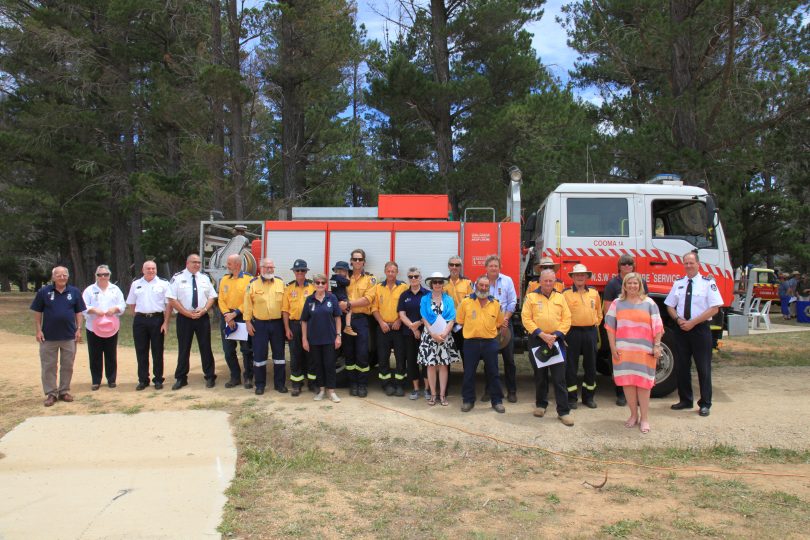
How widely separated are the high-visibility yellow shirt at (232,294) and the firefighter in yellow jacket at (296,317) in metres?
0.78

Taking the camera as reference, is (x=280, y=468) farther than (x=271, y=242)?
No

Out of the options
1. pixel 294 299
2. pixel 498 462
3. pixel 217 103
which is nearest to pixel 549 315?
pixel 498 462

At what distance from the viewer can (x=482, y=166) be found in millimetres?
17891

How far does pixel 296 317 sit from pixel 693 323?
5.14m

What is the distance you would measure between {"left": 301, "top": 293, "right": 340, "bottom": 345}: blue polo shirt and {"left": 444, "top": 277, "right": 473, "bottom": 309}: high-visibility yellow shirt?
5.04ft

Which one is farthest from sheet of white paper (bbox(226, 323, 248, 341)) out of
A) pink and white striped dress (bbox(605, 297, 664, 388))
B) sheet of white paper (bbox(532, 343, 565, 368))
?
pink and white striped dress (bbox(605, 297, 664, 388))

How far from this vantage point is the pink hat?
7.89 m

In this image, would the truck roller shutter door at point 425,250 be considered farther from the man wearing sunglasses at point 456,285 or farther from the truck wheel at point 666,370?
the truck wheel at point 666,370

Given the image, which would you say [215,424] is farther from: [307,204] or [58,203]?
[58,203]

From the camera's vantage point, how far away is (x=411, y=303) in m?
7.35

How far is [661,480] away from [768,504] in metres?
0.81

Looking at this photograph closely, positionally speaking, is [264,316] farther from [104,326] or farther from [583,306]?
[583,306]

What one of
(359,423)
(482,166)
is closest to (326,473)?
(359,423)

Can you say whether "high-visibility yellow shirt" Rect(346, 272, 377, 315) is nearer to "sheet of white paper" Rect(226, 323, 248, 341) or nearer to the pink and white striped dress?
"sheet of white paper" Rect(226, 323, 248, 341)
